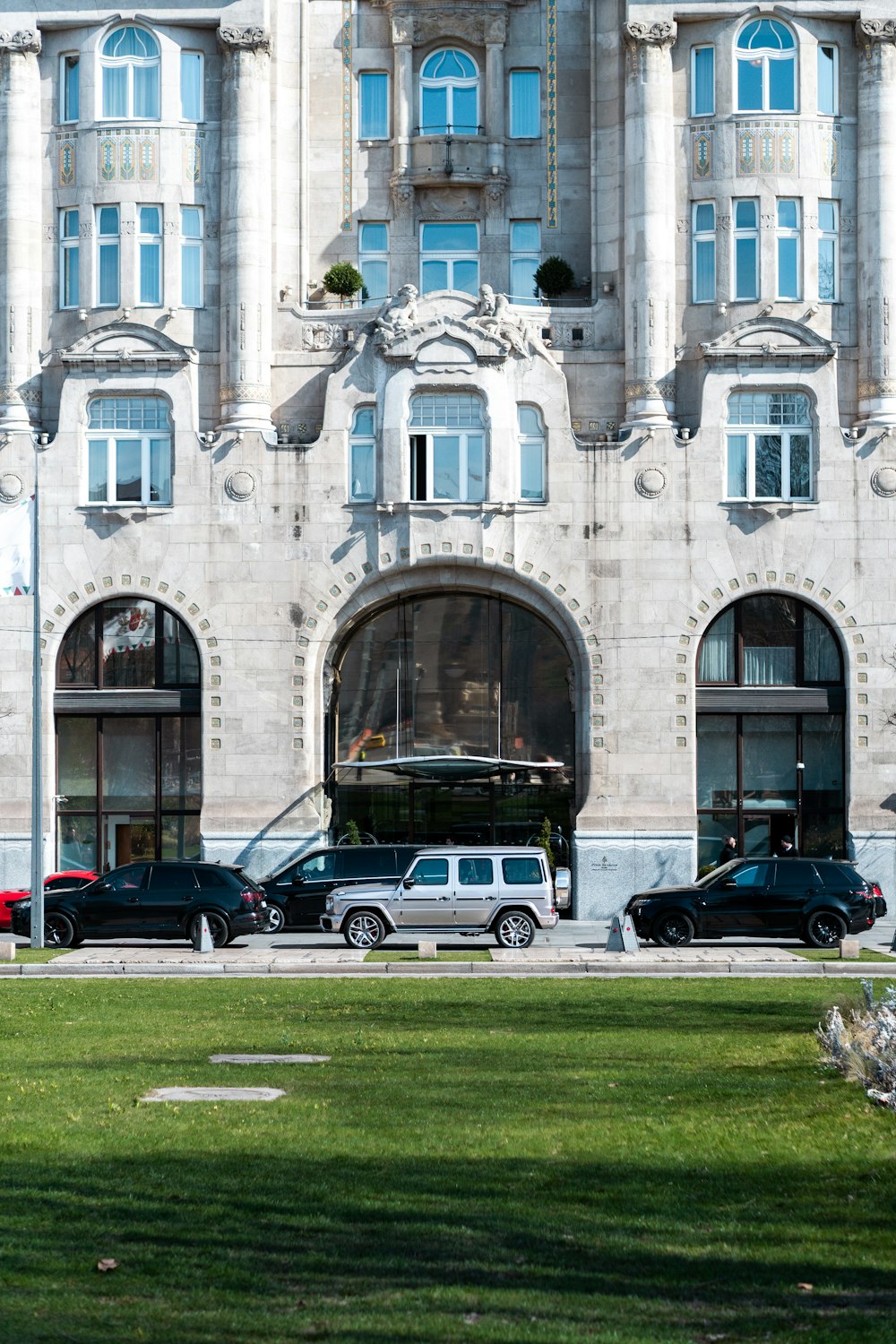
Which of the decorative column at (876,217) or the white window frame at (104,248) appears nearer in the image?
the decorative column at (876,217)

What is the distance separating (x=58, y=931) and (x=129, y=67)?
24339mm

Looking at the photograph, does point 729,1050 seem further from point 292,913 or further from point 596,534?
point 596,534

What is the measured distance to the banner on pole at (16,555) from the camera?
38.4 metres

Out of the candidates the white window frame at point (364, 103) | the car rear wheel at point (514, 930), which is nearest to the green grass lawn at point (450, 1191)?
the car rear wheel at point (514, 930)

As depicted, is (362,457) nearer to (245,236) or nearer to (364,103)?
(245,236)

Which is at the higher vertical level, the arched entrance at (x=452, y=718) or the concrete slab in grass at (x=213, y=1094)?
the arched entrance at (x=452, y=718)

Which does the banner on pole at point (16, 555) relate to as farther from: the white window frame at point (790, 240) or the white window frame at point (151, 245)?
the white window frame at point (790, 240)

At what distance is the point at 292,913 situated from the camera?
41.4 m

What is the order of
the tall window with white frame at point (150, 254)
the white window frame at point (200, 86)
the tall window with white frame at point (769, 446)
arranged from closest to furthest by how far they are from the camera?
the tall window with white frame at point (769, 446) < the tall window with white frame at point (150, 254) < the white window frame at point (200, 86)

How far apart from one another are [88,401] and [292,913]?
51.2 ft

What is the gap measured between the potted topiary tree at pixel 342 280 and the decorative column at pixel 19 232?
7545 mm

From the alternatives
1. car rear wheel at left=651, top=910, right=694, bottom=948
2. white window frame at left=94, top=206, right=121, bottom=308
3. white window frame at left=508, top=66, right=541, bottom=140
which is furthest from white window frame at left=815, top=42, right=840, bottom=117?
car rear wheel at left=651, top=910, right=694, bottom=948

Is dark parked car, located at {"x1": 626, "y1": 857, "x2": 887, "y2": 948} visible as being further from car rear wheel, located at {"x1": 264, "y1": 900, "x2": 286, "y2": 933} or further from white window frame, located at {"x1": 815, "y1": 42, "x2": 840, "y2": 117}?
white window frame, located at {"x1": 815, "y1": 42, "x2": 840, "y2": 117}

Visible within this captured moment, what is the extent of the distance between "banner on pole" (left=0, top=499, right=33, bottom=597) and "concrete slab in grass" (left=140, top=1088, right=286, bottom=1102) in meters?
22.3
